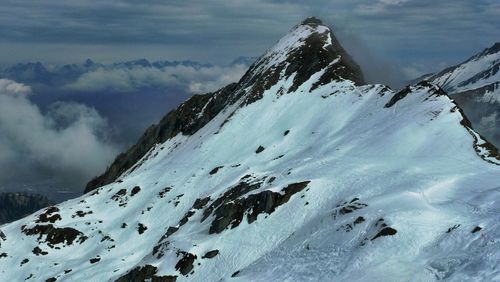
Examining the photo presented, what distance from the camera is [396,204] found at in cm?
6100

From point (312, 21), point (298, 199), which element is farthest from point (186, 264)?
point (312, 21)

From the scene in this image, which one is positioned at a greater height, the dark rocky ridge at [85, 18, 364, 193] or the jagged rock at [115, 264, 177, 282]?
the dark rocky ridge at [85, 18, 364, 193]

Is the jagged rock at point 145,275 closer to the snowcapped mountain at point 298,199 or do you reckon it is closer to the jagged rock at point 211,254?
the snowcapped mountain at point 298,199

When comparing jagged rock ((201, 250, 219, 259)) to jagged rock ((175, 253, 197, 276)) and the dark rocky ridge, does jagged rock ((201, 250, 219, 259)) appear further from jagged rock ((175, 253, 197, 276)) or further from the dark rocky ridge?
the dark rocky ridge

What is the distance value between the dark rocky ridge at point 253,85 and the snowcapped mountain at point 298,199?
0.77 metres

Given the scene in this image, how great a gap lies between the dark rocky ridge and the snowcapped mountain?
0.77 m

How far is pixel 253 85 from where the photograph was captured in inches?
5906

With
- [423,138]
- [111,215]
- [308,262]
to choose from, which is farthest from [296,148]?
[308,262]

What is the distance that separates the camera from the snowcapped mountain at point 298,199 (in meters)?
52.5

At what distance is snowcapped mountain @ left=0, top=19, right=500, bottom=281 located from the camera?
52.5 m

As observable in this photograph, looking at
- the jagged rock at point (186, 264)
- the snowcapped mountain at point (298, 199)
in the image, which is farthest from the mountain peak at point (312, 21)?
the jagged rock at point (186, 264)

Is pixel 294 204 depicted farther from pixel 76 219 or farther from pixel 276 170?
pixel 76 219

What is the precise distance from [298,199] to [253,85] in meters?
76.0

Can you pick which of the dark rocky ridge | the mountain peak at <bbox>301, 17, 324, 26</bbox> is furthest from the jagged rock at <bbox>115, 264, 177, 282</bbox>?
the mountain peak at <bbox>301, 17, 324, 26</bbox>
